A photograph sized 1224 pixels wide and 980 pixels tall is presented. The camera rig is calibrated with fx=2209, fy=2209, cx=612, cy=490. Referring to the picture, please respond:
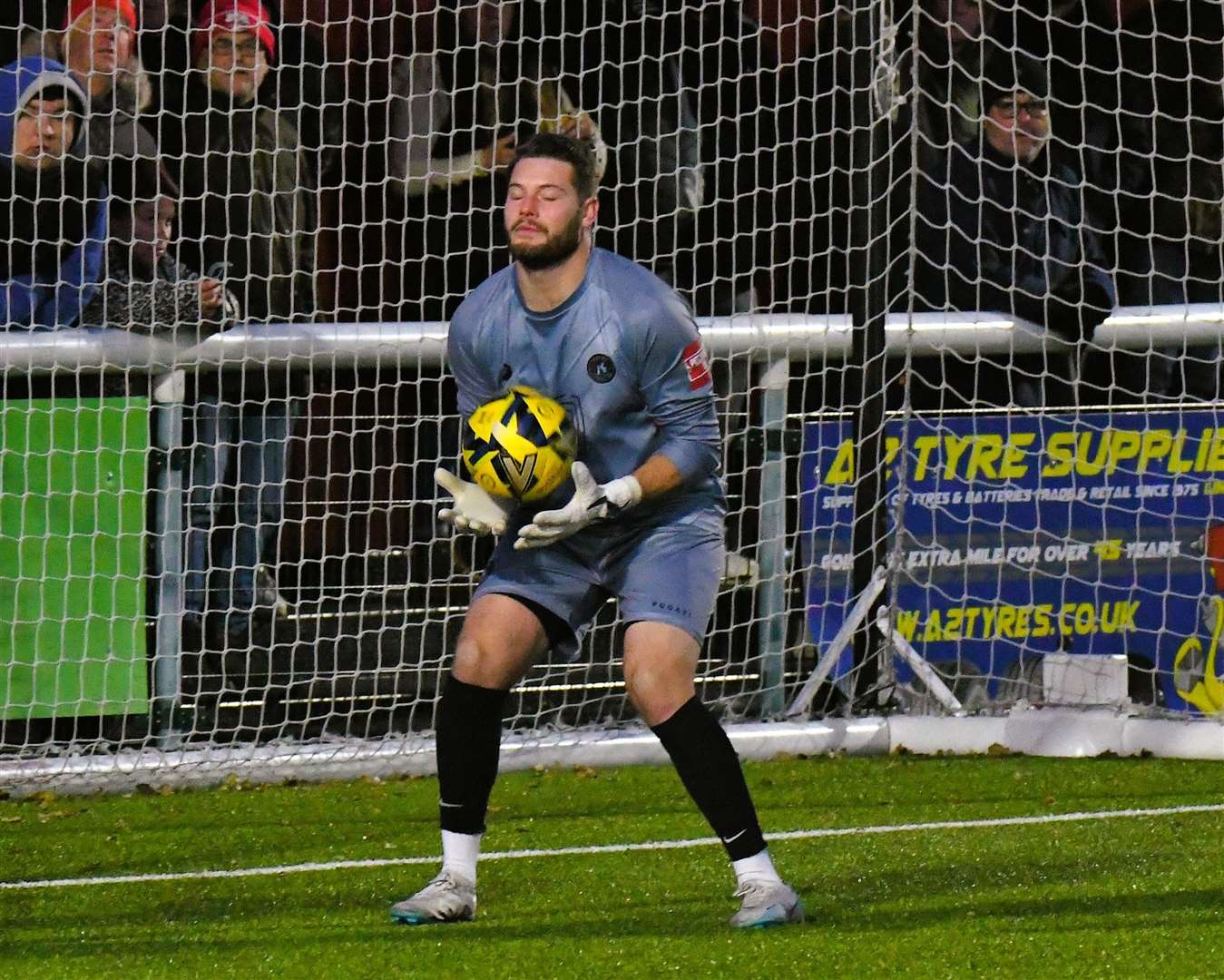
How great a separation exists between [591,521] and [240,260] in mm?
3461

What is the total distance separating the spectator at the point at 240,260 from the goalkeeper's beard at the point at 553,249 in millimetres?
3023

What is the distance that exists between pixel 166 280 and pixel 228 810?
189cm

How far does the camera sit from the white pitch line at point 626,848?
19.0ft

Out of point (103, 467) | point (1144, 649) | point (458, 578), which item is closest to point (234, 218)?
point (103, 467)

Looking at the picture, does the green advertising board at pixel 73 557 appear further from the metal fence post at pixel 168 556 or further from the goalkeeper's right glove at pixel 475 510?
the goalkeeper's right glove at pixel 475 510

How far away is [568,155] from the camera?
4.95m

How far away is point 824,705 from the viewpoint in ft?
26.7

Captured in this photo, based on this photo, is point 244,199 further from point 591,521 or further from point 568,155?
point 591,521

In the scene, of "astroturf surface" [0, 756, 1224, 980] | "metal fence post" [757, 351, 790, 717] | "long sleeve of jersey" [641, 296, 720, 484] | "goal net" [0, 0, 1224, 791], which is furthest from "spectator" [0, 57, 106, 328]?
"long sleeve of jersey" [641, 296, 720, 484]

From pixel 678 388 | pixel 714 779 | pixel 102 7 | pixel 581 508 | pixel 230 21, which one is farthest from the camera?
pixel 230 21

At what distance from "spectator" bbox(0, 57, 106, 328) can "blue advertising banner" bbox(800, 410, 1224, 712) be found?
266cm

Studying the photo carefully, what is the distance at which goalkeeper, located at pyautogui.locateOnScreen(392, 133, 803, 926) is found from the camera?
16.0 ft

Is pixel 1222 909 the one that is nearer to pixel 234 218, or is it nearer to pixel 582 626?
pixel 582 626

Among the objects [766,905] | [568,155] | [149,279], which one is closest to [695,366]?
[568,155]
